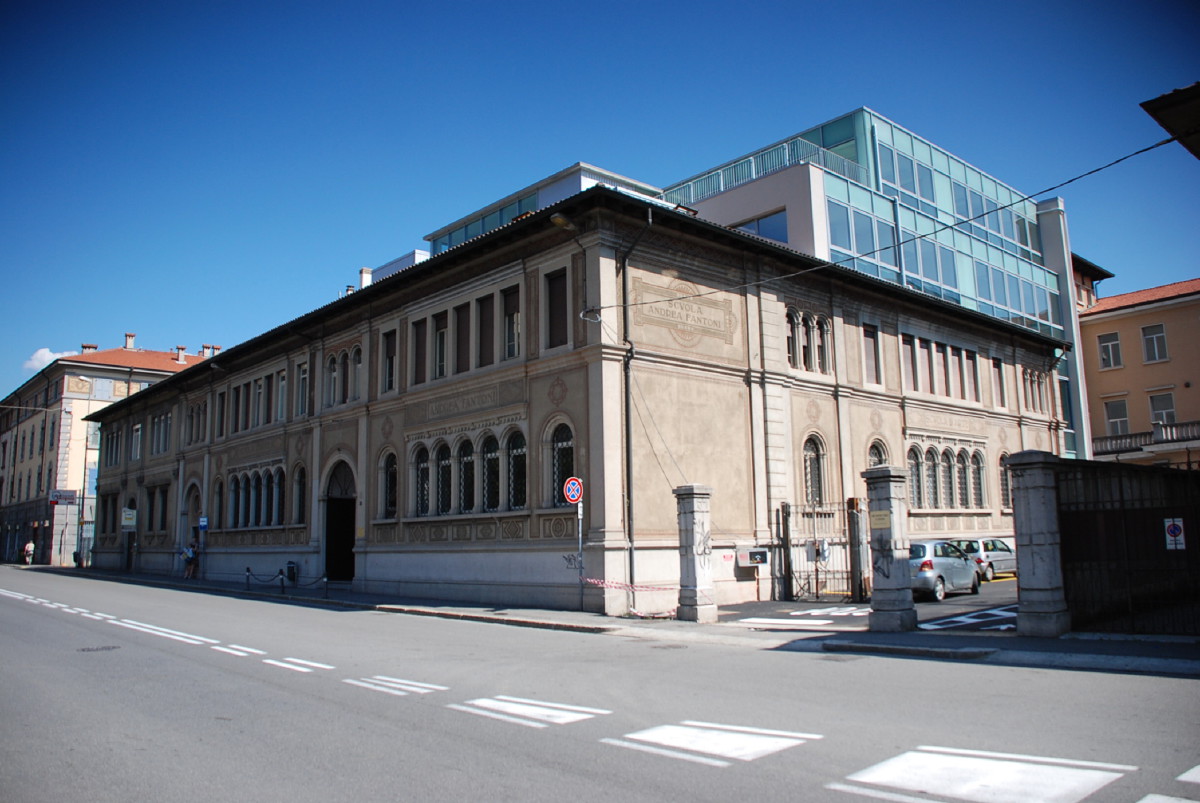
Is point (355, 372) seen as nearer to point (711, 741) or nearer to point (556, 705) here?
point (556, 705)

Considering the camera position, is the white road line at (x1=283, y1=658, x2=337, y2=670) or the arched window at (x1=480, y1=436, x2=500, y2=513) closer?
the white road line at (x1=283, y1=658, x2=337, y2=670)

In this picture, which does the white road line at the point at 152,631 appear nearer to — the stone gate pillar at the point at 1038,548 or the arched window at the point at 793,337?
the stone gate pillar at the point at 1038,548

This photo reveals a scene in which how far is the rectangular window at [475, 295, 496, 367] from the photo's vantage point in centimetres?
2405

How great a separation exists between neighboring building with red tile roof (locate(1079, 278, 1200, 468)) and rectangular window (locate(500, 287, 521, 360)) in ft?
100

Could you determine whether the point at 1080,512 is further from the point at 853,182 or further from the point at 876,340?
the point at 853,182

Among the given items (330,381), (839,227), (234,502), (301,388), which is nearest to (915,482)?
(839,227)

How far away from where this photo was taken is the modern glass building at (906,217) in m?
31.2

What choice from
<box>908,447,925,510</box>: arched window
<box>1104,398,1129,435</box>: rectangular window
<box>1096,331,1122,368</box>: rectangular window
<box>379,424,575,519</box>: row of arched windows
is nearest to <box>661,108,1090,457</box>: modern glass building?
<box>1096,331,1122,368</box>: rectangular window

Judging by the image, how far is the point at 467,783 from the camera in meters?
5.88

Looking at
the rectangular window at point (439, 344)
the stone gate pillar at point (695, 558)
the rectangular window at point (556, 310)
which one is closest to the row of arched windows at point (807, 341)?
the rectangular window at point (556, 310)

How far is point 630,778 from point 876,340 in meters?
25.3

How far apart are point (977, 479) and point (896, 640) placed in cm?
2158

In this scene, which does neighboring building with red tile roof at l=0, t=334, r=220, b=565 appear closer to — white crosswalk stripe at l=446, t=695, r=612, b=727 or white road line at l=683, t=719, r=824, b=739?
white crosswalk stripe at l=446, t=695, r=612, b=727

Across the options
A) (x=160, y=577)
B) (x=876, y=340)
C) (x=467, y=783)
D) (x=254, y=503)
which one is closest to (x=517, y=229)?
(x=876, y=340)
